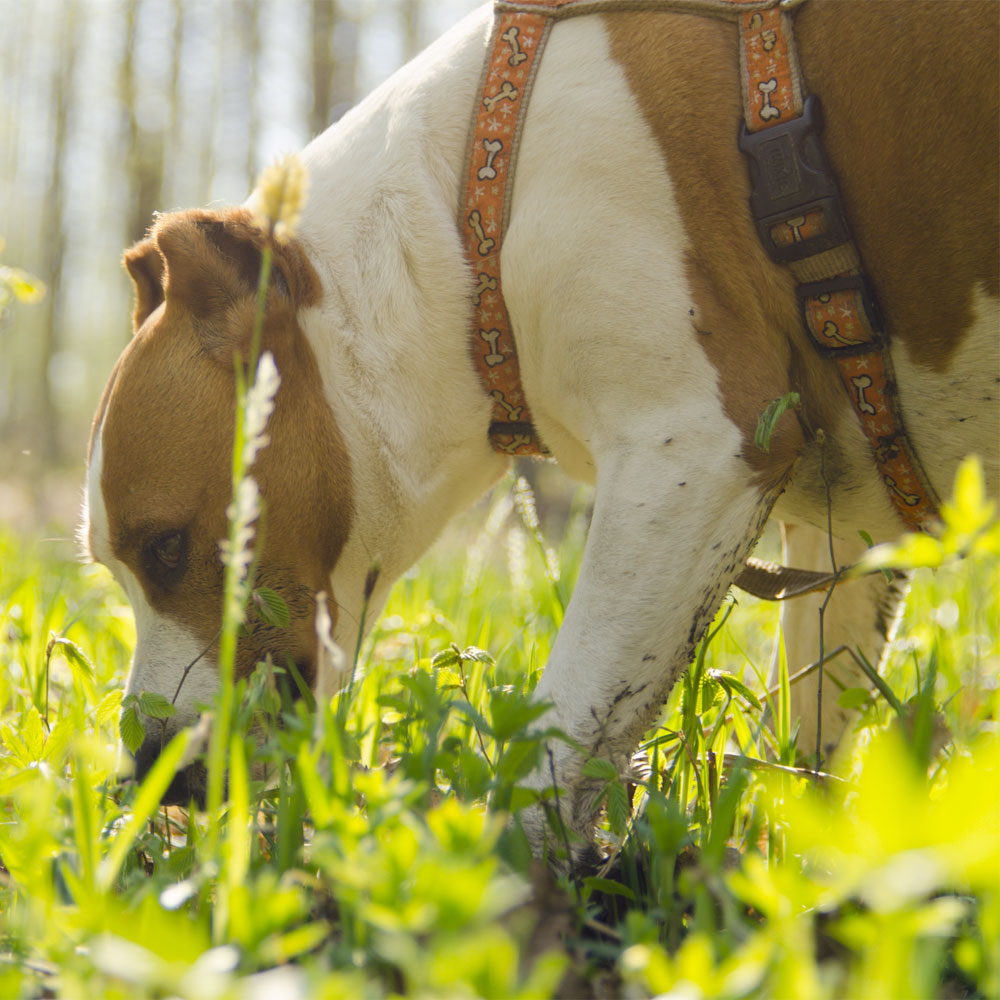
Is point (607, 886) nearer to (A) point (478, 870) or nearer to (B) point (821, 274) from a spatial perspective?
(A) point (478, 870)

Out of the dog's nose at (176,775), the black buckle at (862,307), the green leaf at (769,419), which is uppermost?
the black buckle at (862,307)

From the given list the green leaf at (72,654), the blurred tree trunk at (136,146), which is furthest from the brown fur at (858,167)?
the blurred tree trunk at (136,146)

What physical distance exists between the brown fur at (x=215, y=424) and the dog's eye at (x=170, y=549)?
0.7 inches

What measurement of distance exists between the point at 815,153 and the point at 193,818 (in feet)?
4.54

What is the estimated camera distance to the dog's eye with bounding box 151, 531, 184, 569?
1.89 m

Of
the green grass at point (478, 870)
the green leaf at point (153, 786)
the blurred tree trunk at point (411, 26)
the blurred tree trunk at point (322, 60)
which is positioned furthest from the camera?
the blurred tree trunk at point (411, 26)

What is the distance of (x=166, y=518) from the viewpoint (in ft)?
6.13

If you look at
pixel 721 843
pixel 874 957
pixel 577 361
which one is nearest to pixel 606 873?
pixel 721 843

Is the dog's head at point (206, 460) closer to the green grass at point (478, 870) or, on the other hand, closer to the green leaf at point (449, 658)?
the green grass at point (478, 870)

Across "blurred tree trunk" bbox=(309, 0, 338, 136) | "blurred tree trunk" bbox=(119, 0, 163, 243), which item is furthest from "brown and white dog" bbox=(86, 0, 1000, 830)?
"blurred tree trunk" bbox=(119, 0, 163, 243)

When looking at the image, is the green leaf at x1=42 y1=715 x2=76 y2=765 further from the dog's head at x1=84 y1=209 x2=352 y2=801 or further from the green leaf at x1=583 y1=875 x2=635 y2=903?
the green leaf at x1=583 y1=875 x2=635 y2=903

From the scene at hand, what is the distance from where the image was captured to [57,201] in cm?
1658

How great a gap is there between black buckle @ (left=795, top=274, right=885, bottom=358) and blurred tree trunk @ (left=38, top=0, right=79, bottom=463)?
17070 millimetres

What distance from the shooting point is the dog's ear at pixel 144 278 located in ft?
7.09
